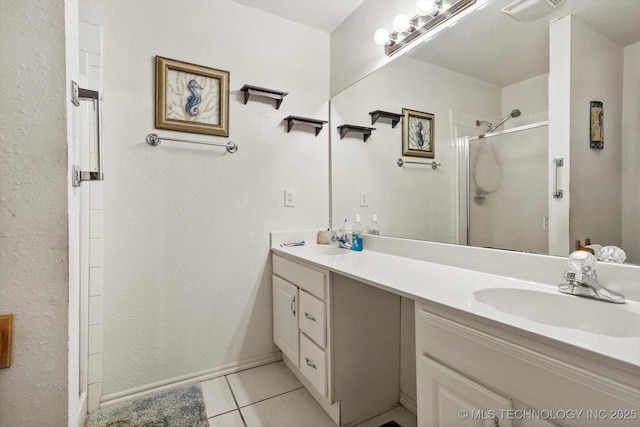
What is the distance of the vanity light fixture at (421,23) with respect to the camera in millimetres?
1395

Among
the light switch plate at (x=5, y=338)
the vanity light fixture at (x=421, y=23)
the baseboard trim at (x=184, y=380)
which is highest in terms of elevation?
the vanity light fixture at (x=421, y=23)

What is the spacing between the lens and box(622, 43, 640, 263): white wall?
0.87 metres

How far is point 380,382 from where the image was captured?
5.07 ft

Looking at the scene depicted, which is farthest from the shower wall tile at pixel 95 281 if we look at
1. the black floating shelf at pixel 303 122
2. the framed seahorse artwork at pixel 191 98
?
the black floating shelf at pixel 303 122

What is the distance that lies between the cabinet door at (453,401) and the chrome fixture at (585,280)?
0.45 meters

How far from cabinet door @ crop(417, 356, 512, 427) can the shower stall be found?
62 centimetres

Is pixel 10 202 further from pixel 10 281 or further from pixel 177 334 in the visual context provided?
pixel 177 334

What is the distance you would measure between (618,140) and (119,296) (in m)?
2.22

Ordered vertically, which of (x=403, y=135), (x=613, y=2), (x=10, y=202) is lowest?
(x=10, y=202)

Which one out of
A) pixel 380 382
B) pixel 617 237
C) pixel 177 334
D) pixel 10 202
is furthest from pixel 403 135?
pixel 177 334

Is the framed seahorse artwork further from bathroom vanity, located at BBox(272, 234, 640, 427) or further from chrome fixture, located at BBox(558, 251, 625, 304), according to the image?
chrome fixture, located at BBox(558, 251, 625, 304)

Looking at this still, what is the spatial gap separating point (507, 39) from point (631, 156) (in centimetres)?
64

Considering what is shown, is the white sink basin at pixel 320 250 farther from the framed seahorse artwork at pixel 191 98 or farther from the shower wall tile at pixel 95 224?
the shower wall tile at pixel 95 224

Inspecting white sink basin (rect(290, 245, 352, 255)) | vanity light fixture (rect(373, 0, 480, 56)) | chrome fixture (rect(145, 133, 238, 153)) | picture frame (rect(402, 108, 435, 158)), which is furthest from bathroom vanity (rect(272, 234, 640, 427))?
vanity light fixture (rect(373, 0, 480, 56))
